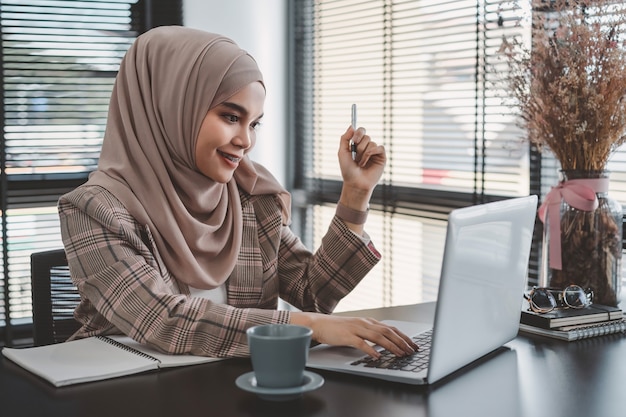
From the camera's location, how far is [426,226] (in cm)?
310

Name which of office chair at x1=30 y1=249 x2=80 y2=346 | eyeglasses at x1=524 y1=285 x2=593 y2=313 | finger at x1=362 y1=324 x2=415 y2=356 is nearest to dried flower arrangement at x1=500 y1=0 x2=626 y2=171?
eyeglasses at x1=524 y1=285 x2=593 y2=313

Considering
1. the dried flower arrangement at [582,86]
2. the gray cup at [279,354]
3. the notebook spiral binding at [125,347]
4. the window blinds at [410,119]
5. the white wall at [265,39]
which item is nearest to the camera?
Answer: the gray cup at [279,354]

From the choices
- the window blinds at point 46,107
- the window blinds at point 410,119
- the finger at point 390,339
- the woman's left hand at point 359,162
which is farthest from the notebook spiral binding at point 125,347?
the window blinds at point 46,107

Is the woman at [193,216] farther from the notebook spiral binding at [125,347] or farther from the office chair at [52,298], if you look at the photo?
the office chair at [52,298]

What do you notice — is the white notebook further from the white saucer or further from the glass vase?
the glass vase

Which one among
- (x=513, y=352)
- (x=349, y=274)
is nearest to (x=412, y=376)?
(x=513, y=352)

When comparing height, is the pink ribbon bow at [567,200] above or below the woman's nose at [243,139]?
below

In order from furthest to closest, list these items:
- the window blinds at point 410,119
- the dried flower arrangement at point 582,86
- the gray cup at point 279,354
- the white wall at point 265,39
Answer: the white wall at point 265,39, the window blinds at point 410,119, the dried flower arrangement at point 582,86, the gray cup at point 279,354

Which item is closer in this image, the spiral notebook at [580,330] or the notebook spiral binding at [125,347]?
the notebook spiral binding at [125,347]

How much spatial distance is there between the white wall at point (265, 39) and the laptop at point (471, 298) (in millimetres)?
2357

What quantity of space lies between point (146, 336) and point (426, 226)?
6.47ft

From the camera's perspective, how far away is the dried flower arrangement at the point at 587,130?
1525 mm

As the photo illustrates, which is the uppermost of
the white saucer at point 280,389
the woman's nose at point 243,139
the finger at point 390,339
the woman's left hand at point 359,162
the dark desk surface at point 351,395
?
the woman's nose at point 243,139

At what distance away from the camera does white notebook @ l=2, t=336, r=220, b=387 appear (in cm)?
112
